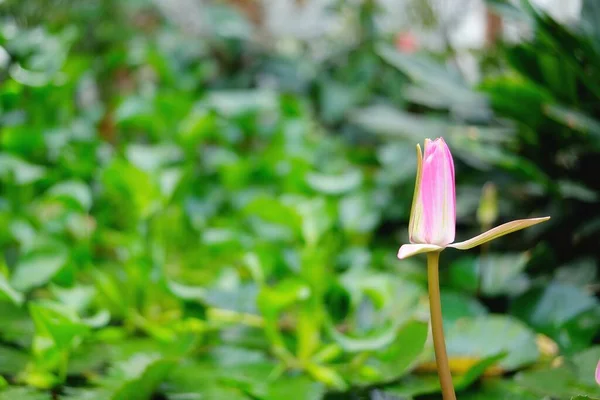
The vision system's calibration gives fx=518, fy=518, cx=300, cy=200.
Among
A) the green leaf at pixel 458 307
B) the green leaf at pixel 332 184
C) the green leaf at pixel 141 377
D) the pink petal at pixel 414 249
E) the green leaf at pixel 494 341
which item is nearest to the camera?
the pink petal at pixel 414 249

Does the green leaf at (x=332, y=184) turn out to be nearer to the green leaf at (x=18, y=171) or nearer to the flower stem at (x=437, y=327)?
the green leaf at (x=18, y=171)

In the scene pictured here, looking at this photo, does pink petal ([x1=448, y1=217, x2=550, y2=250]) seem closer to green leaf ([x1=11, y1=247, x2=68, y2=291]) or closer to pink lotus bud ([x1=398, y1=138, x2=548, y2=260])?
pink lotus bud ([x1=398, y1=138, x2=548, y2=260])

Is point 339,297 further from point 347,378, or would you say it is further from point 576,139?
point 576,139

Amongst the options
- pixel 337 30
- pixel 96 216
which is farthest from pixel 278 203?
pixel 337 30

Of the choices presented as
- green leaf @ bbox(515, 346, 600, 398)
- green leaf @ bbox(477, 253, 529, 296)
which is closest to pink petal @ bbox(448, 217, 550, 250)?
green leaf @ bbox(515, 346, 600, 398)

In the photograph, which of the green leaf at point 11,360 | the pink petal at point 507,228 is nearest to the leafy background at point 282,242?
the green leaf at point 11,360

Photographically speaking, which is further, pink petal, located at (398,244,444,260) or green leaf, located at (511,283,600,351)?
green leaf, located at (511,283,600,351)

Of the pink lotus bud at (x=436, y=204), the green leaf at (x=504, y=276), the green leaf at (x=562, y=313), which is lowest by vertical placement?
the pink lotus bud at (x=436, y=204)
